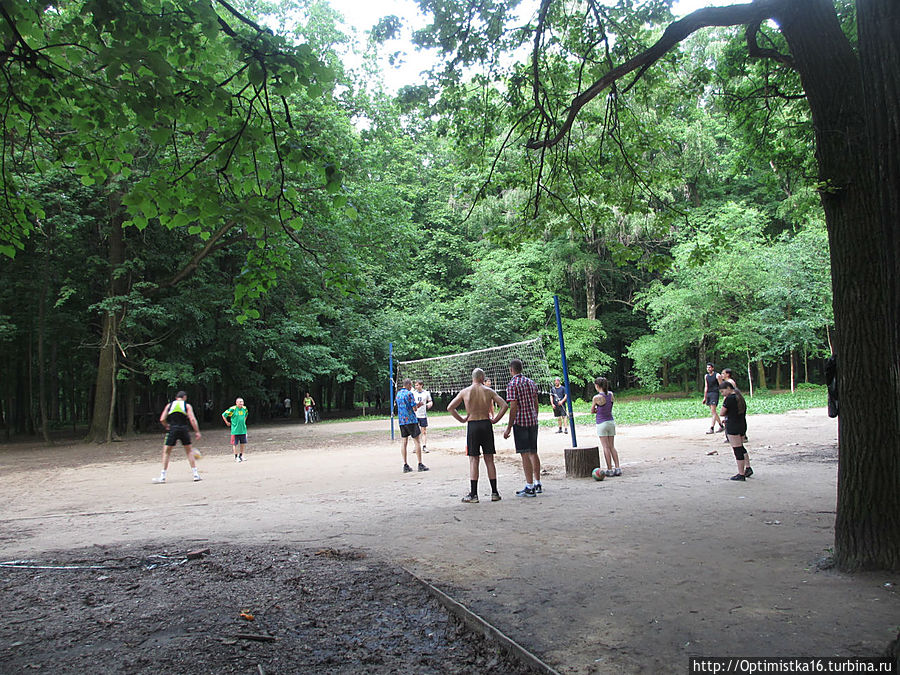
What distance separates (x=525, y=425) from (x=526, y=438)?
179 mm

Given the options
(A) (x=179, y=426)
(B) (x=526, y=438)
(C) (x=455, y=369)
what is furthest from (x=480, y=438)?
(C) (x=455, y=369)

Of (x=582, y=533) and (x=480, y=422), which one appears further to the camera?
(x=480, y=422)

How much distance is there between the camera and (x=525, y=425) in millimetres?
8352

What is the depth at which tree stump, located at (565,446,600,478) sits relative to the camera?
9.87 m

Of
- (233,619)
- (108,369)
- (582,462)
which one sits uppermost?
(108,369)

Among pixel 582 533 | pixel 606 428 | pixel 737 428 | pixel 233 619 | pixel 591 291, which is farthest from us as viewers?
pixel 591 291

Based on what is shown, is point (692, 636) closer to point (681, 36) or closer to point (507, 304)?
point (681, 36)

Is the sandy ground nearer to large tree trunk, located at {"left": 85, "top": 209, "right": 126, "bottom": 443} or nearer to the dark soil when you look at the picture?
the dark soil

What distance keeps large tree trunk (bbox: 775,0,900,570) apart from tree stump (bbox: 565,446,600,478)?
5391 millimetres

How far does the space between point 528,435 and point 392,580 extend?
3.94 metres

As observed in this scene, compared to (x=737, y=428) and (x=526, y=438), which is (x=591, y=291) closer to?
(x=737, y=428)

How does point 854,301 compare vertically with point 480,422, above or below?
above

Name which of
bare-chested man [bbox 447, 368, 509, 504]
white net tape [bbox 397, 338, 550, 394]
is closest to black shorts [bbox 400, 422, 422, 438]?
bare-chested man [bbox 447, 368, 509, 504]

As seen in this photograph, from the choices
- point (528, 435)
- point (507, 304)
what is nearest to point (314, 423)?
point (507, 304)
